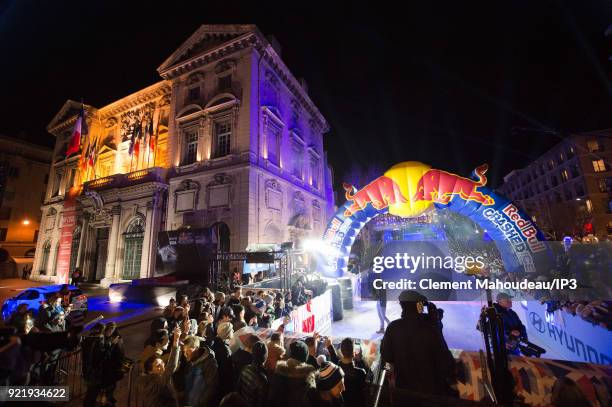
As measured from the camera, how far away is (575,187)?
3872 cm

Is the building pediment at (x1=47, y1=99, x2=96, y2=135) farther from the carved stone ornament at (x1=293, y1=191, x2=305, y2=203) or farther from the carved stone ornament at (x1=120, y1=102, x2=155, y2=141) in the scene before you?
the carved stone ornament at (x1=293, y1=191, x2=305, y2=203)

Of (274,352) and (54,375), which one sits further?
(54,375)

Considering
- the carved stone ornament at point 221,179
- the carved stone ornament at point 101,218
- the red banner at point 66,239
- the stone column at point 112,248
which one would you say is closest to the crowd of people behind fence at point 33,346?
the carved stone ornament at point 221,179

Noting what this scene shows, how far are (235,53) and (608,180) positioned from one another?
50.7 metres

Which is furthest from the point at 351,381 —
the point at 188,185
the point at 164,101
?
the point at 164,101

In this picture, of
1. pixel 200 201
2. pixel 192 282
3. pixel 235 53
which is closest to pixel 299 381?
pixel 192 282

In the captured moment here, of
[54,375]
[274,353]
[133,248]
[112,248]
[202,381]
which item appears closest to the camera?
[202,381]

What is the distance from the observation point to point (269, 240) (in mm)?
18531

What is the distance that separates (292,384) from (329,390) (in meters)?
0.48

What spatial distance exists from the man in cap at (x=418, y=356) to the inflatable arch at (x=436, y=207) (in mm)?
3728

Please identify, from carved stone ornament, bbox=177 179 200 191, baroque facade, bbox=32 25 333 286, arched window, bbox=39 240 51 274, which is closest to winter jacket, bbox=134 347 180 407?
Result: baroque facade, bbox=32 25 333 286

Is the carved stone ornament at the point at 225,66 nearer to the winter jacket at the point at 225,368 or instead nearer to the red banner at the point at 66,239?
the red banner at the point at 66,239

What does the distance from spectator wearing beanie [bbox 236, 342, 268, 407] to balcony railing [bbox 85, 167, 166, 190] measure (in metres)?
19.3

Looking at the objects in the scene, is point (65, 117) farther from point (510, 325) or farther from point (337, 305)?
point (510, 325)
